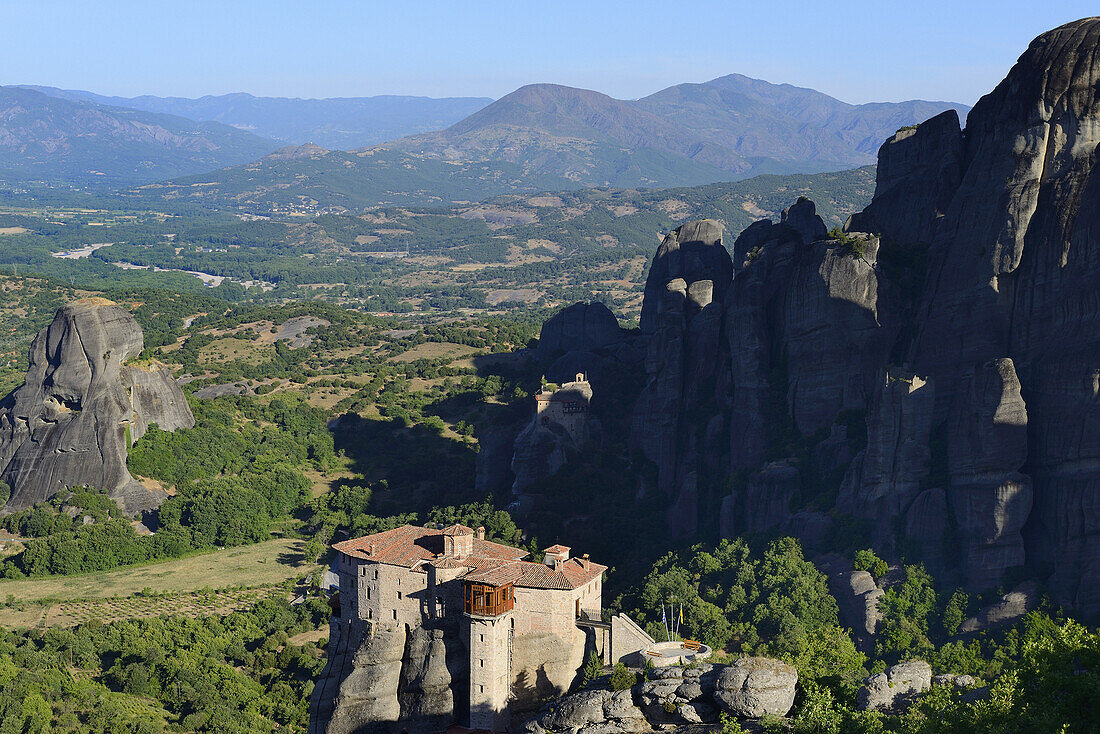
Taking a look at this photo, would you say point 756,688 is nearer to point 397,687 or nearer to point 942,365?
point 397,687

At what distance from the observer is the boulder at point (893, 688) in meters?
42.8

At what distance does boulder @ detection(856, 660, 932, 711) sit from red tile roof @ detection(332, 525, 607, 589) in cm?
1501

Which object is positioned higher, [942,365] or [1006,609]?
[942,365]

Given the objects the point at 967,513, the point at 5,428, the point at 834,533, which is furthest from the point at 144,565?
the point at 967,513

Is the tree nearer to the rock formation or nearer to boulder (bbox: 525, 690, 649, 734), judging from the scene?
boulder (bbox: 525, 690, 649, 734)

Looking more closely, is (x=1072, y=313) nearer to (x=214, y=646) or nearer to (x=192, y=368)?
(x=214, y=646)

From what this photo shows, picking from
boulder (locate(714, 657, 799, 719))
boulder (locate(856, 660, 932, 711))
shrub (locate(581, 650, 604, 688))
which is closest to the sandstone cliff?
boulder (locate(856, 660, 932, 711))

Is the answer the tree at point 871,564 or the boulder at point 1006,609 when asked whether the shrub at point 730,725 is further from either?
the tree at point 871,564

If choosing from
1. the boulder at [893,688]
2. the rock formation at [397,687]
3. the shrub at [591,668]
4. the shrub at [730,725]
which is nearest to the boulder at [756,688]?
the shrub at [730,725]

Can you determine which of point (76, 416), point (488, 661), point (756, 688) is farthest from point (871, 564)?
point (76, 416)

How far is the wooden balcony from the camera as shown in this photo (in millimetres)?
52844

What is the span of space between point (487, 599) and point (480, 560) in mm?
4144

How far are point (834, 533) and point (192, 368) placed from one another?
86.5 meters

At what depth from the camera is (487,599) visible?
52.9 metres
